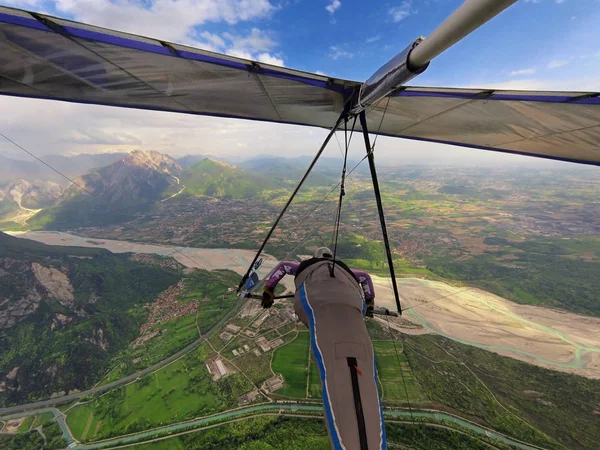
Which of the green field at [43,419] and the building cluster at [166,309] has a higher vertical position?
the building cluster at [166,309]

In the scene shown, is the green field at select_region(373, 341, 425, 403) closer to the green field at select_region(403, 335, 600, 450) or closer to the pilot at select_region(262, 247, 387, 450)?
the green field at select_region(403, 335, 600, 450)

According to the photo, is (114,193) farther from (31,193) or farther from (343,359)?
(343,359)

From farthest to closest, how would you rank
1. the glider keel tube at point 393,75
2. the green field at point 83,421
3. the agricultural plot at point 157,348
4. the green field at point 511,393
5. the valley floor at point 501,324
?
the agricultural plot at point 157,348, the valley floor at point 501,324, the green field at point 83,421, the green field at point 511,393, the glider keel tube at point 393,75

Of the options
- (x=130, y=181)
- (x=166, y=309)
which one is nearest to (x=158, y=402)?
(x=166, y=309)

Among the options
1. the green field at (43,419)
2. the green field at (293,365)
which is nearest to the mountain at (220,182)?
the green field at (293,365)

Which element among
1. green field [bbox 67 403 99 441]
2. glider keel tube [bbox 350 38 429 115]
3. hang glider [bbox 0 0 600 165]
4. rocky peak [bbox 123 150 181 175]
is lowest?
green field [bbox 67 403 99 441]

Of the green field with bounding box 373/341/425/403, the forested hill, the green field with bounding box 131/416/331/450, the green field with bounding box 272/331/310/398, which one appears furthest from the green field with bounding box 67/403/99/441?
the green field with bounding box 373/341/425/403

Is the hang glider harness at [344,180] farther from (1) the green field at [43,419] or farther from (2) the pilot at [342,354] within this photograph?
(1) the green field at [43,419]
